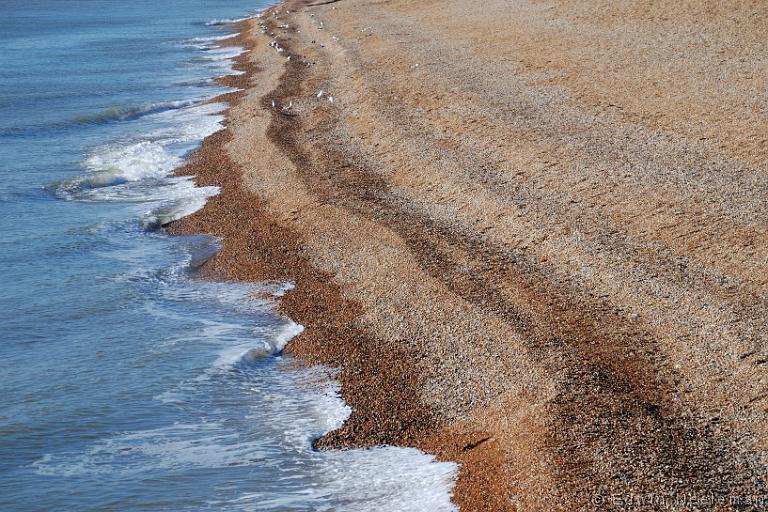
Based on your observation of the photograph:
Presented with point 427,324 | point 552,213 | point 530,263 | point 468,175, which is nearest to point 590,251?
point 530,263

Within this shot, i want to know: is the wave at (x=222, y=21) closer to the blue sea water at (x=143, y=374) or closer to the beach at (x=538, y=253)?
the beach at (x=538, y=253)

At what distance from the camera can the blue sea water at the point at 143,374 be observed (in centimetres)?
725

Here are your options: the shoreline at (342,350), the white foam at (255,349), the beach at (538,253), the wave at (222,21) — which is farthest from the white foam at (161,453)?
the wave at (222,21)

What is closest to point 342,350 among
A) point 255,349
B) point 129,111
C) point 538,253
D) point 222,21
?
point 255,349

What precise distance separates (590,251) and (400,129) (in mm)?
7598

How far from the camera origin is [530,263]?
10867 mm

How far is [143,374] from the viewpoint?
30.8 ft

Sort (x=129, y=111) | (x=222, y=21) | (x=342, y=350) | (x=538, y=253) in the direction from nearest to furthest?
(x=342, y=350)
(x=538, y=253)
(x=129, y=111)
(x=222, y=21)

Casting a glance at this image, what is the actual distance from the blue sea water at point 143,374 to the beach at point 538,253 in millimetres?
456

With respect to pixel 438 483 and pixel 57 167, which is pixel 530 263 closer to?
pixel 438 483

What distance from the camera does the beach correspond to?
704 cm

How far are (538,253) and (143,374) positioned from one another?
16.5 feet

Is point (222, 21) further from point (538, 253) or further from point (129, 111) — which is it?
point (538, 253)

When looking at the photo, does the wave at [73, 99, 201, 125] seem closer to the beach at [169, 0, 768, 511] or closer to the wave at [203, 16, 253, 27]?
the beach at [169, 0, 768, 511]
